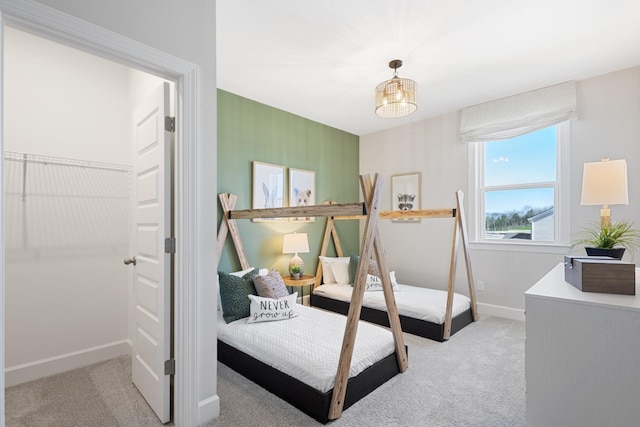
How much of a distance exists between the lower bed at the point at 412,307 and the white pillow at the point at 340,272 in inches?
4.5

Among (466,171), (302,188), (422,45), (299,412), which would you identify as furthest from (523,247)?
(299,412)

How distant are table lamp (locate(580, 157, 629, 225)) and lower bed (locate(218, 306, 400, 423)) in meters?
1.75

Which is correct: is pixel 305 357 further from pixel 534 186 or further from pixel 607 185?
pixel 534 186

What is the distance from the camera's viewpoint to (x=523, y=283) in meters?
3.58

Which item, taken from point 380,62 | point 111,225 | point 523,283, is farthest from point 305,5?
point 523,283

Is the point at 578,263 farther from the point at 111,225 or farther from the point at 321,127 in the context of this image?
the point at 321,127

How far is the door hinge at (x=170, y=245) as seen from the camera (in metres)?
1.76

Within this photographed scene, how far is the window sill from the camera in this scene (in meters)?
3.33

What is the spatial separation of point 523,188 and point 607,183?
158 cm

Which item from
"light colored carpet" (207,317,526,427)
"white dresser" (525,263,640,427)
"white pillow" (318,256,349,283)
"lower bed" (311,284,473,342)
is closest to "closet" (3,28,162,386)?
"light colored carpet" (207,317,526,427)

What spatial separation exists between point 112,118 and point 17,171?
796 millimetres

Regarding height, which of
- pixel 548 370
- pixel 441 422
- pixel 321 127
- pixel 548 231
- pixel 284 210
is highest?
pixel 321 127

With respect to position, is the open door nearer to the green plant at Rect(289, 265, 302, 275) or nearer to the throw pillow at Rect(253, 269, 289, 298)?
the throw pillow at Rect(253, 269, 289, 298)

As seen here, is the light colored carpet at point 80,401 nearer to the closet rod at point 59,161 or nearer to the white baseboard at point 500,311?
the closet rod at point 59,161
